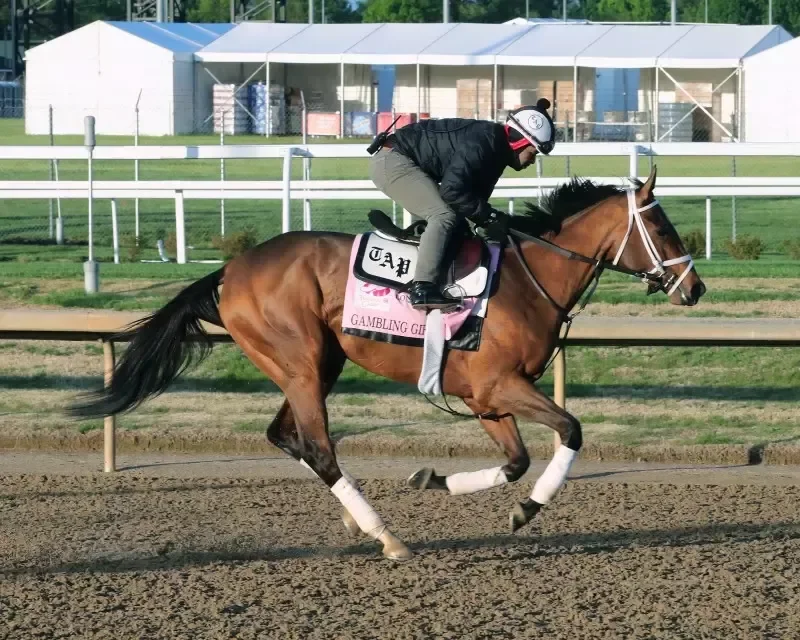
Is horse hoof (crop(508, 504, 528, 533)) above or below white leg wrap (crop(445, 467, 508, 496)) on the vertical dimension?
below

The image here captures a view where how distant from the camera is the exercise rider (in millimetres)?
5652

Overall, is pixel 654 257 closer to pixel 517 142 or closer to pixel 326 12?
pixel 517 142

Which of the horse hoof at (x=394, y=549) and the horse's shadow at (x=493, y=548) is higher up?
the horse hoof at (x=394, y=549)

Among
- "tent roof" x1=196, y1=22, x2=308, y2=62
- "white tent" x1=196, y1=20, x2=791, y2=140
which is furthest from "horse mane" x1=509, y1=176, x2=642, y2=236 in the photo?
"tent roof" x1=196, y1=22, x2=308, y2=62

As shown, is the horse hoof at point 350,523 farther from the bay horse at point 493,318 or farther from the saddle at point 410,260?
the saddle at point 410,260

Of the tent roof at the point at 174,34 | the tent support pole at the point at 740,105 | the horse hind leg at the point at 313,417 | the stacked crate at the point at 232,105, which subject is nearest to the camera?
the horse hind leg at the point at 313,417

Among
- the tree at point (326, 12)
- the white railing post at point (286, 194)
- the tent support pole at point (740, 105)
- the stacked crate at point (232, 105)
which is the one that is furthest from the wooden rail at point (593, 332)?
the tree at point (326, 12)

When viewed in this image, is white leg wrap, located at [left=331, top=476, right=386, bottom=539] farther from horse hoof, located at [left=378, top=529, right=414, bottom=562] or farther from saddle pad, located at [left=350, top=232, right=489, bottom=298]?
saddle pad, located at [left=350, top=232, right=489, bottom=298]

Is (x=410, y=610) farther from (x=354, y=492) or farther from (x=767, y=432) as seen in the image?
(x=767, y=432)

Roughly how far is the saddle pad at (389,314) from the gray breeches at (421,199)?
0.60 ft

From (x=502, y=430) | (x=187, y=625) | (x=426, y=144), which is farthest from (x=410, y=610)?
(x=426, y=144)

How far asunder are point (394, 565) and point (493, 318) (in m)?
1.13

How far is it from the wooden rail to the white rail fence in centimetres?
536

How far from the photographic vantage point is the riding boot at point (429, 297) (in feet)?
18.5
